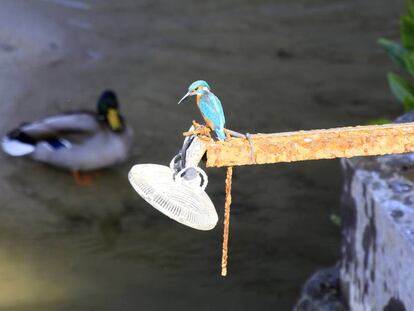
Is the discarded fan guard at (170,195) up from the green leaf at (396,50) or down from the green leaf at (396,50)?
down

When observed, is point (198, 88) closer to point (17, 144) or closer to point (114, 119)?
point (17, 144)

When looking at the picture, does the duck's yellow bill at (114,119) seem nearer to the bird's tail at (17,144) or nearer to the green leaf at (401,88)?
the bird's tail at (17,144)

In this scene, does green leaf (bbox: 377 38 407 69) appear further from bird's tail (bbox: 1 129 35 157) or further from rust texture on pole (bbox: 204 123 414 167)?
rust texture on pole (bbox: 204 123 414 167)

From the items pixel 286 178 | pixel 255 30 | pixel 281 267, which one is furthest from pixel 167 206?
pixel 255 30

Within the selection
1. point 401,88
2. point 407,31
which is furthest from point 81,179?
point 407,31

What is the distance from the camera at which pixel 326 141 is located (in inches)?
75.7

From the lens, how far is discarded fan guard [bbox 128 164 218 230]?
6.05 feet

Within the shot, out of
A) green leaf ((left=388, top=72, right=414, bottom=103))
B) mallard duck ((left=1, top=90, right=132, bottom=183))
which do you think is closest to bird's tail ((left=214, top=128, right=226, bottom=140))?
green leaf ((left=388, top=72, right=414, bottom=103))

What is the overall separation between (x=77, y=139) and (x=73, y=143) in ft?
0.16

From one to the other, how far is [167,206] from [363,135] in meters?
0.48

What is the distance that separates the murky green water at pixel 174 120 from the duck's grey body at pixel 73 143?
12 centimetres

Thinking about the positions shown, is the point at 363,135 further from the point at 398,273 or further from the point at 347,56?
the point at 347,56

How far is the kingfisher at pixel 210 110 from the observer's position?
1859mm

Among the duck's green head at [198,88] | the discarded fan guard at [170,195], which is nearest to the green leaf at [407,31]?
the duck's green head at [198,88]
